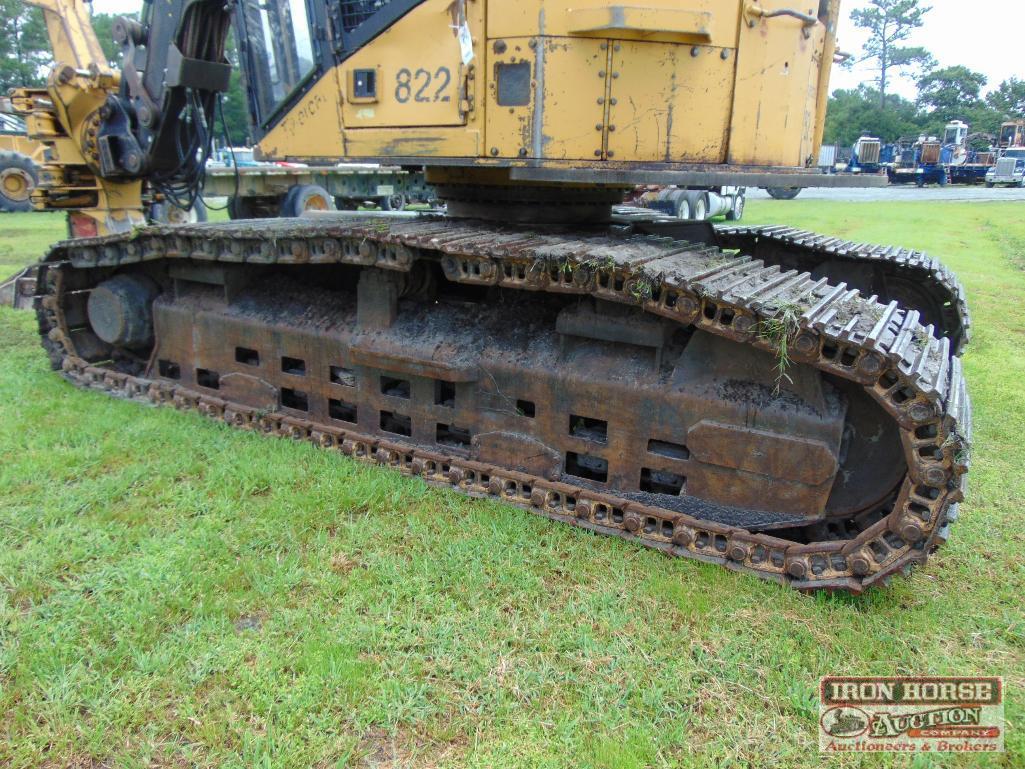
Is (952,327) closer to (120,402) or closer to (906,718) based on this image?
(906,718)

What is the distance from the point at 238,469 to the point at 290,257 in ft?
4.70

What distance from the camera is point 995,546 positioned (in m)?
4.19

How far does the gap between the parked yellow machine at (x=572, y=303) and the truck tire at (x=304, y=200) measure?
9.77 m

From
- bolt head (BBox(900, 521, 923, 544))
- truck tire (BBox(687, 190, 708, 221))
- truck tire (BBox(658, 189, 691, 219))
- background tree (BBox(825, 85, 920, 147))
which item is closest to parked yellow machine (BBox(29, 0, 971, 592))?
bolt head (BBox(900, 521, 923, 544))

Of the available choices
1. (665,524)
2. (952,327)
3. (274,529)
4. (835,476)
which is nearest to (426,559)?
(274,529)

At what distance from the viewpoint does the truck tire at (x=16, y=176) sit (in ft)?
69.3

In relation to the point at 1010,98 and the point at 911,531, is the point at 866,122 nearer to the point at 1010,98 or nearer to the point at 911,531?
the point at 1010,98

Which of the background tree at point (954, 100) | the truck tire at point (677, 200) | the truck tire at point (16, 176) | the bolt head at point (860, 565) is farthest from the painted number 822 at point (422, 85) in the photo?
the background tree at point (954, 100)

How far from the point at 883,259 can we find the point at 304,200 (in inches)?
501

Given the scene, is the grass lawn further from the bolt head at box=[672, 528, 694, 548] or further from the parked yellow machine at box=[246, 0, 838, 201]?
the parked yellow machine at box=[246, 0, 838, 201]

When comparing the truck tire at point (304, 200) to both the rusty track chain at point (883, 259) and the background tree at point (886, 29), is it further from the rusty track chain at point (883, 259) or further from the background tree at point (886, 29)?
the background tree at point (886, 29)

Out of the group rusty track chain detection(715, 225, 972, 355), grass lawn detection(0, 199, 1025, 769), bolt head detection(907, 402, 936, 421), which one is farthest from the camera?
rusty track chain detection(715, 225, 972, 355)

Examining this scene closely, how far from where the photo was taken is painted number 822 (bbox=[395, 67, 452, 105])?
4.62 m

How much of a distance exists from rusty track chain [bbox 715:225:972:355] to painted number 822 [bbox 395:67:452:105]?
3.06 m
